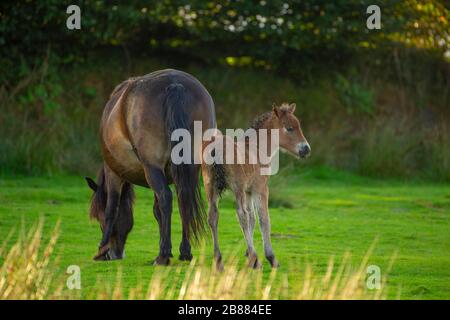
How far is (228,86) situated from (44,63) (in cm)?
431

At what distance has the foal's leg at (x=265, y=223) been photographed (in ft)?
28.7

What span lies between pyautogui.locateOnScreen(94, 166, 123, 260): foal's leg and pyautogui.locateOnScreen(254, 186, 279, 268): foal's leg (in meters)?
1.81

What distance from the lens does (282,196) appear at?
15.1 m

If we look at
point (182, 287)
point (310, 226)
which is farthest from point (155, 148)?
point (310, 226)

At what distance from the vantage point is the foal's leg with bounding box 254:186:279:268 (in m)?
8.75

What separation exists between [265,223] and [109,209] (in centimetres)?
197

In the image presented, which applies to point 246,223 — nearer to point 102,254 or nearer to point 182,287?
point 102,254

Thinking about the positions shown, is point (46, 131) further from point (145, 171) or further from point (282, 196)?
point (145, 171)

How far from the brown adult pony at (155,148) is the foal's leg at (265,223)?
56 centimetres

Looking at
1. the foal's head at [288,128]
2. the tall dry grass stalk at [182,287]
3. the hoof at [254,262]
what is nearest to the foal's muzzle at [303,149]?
the foal's head at [288,128]

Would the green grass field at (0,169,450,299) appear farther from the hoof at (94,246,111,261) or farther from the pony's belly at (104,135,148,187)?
the pony's belly at (104,135,148,187)

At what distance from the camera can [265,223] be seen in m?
8.75
